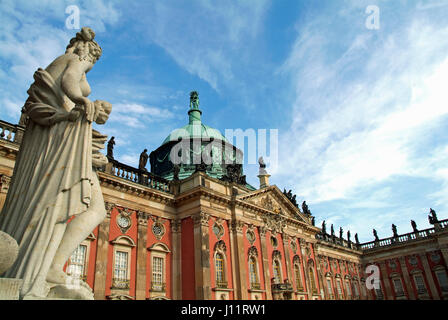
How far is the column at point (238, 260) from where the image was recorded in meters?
23.3

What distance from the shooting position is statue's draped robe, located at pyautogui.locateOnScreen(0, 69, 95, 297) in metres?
3.63

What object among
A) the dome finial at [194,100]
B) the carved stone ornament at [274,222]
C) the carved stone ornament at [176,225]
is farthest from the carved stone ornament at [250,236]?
the dome finial at [194,100]

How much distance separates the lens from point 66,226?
13.4 ft

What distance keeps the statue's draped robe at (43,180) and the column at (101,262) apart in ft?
49.6

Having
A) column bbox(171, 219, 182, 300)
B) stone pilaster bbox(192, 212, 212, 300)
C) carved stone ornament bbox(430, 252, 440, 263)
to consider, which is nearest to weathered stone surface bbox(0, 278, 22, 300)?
stone pilaster bbox(192, 212, 212, 300)

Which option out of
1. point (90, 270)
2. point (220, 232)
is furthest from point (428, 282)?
point (90, 270)

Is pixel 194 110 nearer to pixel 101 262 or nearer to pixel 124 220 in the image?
pixel 124 220

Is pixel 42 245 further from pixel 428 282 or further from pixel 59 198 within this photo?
pixel 428 282

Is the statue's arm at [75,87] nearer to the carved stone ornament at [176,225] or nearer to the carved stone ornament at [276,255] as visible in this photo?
the carved stone ornament at [176,225]

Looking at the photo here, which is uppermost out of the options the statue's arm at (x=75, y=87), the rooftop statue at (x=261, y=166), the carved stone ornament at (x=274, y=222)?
the rooftop statue at (x=261, y=166)

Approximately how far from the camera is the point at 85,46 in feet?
17.6

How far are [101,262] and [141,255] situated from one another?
112 inches
